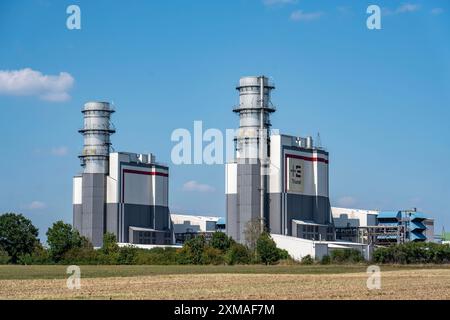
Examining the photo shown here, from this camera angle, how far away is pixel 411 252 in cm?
11281

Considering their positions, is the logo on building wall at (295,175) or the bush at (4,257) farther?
the logo on building wall at (295,175)

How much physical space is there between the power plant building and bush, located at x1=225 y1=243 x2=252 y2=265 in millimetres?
11128

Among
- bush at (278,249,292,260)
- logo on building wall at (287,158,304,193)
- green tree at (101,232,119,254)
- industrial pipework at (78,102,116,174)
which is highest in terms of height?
industrial pipework at (78,102,116,174)

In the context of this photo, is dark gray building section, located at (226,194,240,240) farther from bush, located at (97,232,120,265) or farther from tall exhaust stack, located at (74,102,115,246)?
tall exhaust stack, located at (74,102,115,246)

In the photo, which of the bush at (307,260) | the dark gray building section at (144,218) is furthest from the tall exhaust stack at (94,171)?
the bush at (307,260)

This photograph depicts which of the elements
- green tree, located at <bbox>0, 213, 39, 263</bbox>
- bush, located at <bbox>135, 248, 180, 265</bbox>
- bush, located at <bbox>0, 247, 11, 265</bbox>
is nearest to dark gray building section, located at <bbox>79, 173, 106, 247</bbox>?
green tree, located at <bbox>0, 213, 39, 263</bbox>

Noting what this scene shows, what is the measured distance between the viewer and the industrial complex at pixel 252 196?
419 ft

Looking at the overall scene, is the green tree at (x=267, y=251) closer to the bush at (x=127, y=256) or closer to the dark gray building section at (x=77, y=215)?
the bush at (x=127, y=256)

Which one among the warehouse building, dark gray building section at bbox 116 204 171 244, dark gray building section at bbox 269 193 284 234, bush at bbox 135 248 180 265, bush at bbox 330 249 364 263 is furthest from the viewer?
the warehouse building

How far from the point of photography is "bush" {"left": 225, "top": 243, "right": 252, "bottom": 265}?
110m

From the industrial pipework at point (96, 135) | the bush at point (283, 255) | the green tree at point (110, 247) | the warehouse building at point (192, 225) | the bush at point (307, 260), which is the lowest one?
the bush at point (307, 260)

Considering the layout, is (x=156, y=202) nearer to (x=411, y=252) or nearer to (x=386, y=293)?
(x=411, y=252)
